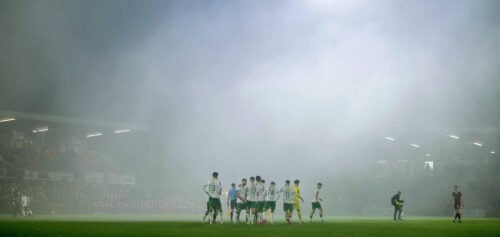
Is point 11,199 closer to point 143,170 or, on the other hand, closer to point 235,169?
point 143,170

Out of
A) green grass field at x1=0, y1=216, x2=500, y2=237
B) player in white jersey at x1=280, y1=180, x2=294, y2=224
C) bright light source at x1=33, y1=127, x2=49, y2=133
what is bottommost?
green grass field at x1=0, y1=216, x2=500, y2=237

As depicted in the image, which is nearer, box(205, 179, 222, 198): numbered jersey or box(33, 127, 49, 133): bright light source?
box(205, 179, 222, 198): numbered jersey

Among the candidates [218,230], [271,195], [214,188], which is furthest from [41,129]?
[218,230]

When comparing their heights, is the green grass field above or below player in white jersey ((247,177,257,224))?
below

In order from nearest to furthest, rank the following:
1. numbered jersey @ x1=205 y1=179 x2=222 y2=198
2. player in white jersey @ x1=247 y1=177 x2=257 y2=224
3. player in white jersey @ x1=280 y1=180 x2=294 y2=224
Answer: numbered jersey @ x1=205 y1=179 x2=222 y2=198
player in white jersey @ x1=247 y1=177 x2=257 y2=224
player in white jersey @ x1=280 y1=180 x2=294 y2=224

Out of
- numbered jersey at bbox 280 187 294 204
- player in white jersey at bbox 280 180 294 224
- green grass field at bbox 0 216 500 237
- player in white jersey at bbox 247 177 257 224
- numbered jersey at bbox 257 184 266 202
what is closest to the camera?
green grass field at bbox 0 216 500 237

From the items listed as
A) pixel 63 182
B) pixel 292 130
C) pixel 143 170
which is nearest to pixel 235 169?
pixel 292 130

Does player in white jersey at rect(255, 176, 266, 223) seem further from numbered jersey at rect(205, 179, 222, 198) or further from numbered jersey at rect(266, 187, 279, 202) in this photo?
numbered jersey at rect(205, 179, 222, 198)

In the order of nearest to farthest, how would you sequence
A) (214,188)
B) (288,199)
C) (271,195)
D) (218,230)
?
(218,230) < (214,188) < (271,195) < (288,199)

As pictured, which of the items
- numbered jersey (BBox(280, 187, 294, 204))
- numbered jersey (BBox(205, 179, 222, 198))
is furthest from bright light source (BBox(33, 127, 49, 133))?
numbered jersey (BBox(280, 187, 294, 204))

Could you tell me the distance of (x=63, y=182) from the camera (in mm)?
46844

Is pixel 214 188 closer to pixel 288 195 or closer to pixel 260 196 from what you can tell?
pixel 260 196

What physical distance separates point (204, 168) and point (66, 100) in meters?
15.5

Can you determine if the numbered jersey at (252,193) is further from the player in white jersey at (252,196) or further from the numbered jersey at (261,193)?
the numbered jersey at (261,193)
